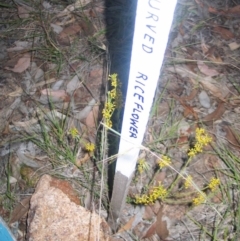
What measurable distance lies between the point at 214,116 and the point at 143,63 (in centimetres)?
137

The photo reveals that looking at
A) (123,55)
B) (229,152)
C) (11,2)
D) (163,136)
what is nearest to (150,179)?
(163,136)

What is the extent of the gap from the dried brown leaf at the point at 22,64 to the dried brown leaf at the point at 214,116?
1.30 metres

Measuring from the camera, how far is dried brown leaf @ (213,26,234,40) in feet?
8.65

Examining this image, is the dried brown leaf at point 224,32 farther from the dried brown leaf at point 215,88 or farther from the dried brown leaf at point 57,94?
the dried brown leaf at point 57,94

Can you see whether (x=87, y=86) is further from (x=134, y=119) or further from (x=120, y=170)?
(x=134, y=119)

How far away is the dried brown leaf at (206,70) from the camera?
96.8 inches

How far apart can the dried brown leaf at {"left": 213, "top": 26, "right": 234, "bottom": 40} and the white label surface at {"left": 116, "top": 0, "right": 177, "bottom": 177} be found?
5.48ft

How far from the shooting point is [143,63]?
99 centimetres

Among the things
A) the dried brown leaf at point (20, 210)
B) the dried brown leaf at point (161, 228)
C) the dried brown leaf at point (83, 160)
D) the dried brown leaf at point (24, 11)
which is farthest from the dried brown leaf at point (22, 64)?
the dried brown leaf at point (161, 228)

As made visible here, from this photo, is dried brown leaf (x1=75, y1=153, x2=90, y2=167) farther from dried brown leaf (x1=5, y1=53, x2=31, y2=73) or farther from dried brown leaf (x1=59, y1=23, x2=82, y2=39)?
dried brown leaf (x1=59, y1=23, x2=82, y2=39)

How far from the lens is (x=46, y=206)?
1.80 metres

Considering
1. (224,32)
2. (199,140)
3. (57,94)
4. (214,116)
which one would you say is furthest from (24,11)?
(199,140)

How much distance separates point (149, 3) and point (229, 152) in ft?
4.64

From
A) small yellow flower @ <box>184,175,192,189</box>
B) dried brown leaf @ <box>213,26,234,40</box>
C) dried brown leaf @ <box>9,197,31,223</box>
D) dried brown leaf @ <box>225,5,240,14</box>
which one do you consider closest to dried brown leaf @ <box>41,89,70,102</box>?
dried brown leaf @ <box>9,197,31,223</box>
